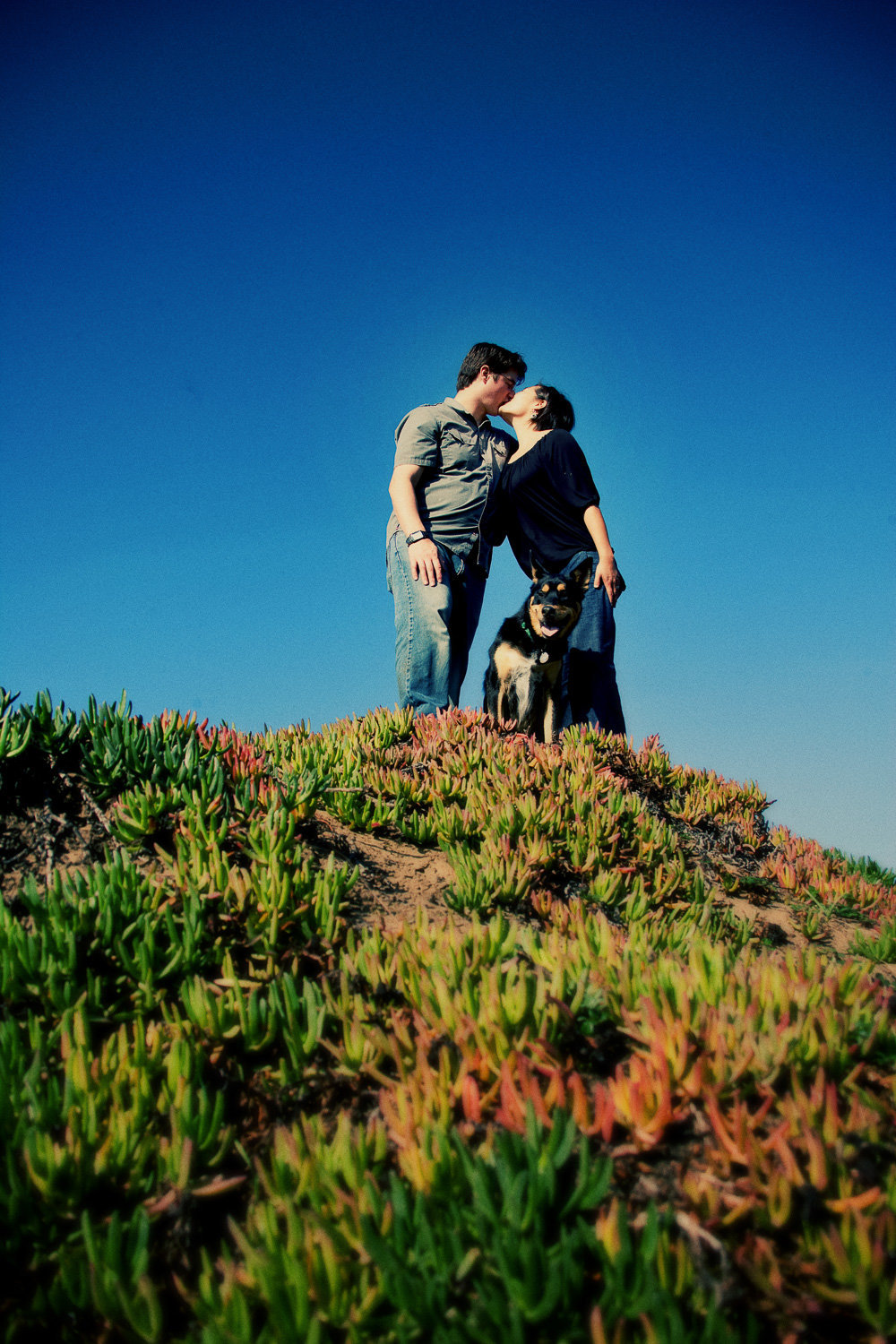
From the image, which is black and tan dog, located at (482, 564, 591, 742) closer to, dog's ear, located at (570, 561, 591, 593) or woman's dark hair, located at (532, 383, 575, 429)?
dog's ear, located at (570, 561, 591, 593)

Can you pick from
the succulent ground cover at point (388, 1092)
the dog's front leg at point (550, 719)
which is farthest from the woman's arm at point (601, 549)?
the succulent ground cover at point (388, 1092)

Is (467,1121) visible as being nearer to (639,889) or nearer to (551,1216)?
(551,1216)

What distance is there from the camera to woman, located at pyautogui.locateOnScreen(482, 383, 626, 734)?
595 cm

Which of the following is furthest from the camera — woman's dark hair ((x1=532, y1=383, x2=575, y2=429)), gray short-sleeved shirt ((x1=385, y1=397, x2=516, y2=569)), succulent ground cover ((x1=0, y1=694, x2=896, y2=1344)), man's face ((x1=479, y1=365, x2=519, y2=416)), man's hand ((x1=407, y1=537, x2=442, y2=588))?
woman's dark hair ((x1=532, y1=383, x2=575, y2=429))

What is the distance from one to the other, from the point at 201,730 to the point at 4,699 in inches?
36.7

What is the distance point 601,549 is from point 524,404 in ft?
5.46

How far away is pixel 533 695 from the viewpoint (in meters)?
5.89

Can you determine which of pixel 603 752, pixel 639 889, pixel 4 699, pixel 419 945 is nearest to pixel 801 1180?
pixel 419 945

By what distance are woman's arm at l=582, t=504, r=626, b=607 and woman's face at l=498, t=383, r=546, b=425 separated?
46.4 inches

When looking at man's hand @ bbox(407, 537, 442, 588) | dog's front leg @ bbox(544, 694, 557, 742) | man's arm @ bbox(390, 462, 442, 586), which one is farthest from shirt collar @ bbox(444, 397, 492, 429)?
dog's front leg @ bbox(544, 694, 557, 742)

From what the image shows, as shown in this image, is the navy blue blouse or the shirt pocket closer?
the navy blue blouse

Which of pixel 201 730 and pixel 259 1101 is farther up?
pixel 201 730

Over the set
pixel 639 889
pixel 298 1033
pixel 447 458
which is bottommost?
pixel 298 1033

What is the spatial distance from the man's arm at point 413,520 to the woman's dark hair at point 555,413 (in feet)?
4.26
